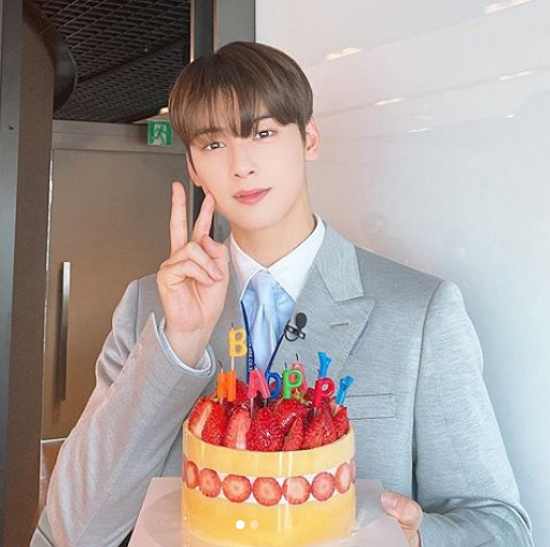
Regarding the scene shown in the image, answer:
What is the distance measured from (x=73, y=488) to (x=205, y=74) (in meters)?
0.59

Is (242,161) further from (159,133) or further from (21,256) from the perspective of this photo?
(159,133)

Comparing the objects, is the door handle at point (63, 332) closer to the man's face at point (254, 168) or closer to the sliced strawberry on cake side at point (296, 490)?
the man's face at point (254, 168)

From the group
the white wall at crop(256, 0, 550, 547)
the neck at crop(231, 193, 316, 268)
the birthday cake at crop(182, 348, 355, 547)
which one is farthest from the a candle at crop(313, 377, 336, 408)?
the white wall at crop(256, 0, 550, 547)

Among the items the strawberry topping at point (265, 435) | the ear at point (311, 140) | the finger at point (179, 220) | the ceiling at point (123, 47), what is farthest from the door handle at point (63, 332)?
the strawberry topping at point (265, 435)

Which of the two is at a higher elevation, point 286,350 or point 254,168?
point 254,168

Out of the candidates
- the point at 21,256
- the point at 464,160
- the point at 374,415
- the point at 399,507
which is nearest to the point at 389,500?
the point at 399,507

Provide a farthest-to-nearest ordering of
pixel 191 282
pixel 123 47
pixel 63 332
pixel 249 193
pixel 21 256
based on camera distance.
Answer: pixel 63 332 → pixel 123 47 → pixel 21 256 → pixel 249 193 → pixel 191 282

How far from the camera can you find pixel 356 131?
1.38m

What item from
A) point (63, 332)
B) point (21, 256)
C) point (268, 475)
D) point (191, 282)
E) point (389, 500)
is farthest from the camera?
point (63, 332)

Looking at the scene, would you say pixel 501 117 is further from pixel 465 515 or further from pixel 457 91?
pixel 465 515

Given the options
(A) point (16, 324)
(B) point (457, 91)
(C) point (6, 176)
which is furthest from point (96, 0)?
(B) point (457, 91)

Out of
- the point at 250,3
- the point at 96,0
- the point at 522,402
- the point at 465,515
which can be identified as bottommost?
the point at 465,515

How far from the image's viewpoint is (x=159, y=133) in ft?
13.6

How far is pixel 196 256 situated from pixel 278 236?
25 centimetres
